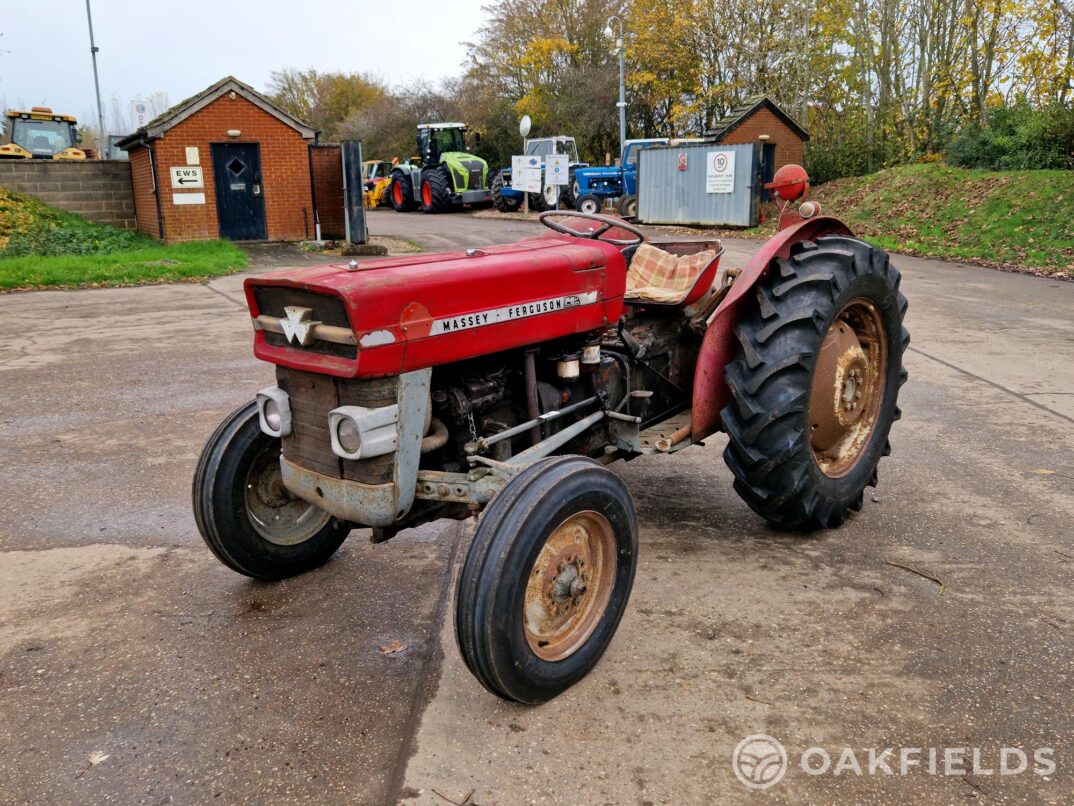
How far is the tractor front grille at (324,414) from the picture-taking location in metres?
2.69

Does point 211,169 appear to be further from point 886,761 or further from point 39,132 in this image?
point 886,761

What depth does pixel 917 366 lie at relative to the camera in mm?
7098

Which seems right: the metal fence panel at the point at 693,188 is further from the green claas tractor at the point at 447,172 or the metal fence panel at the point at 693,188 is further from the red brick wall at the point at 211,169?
the red brick wall at the point at 211,169

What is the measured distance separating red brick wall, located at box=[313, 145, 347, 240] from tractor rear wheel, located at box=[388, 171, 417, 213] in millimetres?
11484

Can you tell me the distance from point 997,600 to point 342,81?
174ft

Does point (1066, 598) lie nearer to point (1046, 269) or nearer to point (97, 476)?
point (97, 476)

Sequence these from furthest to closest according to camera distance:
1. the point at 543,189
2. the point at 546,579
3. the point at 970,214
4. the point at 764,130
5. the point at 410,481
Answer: the point at 543,189, the point at 764,130, the point at 970,214, the point at 410,481, the point at 546,579

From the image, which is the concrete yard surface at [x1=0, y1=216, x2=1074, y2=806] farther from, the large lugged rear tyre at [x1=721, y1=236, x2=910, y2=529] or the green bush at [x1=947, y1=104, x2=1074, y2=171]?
the green bush at [x1=947, y1=104, x2=1074, y2=171]

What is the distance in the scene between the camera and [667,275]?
405 centimetres

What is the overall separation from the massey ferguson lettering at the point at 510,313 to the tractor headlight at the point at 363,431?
31 centimetres

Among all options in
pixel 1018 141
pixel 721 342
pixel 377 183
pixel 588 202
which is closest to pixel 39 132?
pixel 377 183

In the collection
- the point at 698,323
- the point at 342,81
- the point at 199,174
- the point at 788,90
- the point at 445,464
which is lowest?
the point at 445,464

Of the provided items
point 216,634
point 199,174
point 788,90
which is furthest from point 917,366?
point 788,90

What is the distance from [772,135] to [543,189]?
6.86 meters
